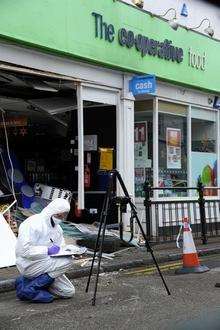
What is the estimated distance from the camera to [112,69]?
43.3 feet

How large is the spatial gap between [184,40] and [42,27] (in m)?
5.19

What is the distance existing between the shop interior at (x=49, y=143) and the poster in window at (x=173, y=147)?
1987 mm

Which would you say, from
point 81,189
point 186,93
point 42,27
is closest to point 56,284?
point 81,189

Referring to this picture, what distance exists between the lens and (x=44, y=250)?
7.59 meters

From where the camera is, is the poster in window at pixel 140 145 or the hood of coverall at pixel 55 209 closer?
the hood of coverall at pixel 55 209

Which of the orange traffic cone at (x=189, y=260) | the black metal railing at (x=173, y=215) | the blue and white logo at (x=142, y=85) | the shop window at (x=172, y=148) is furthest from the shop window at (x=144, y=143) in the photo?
the orange traffic cone at (x=189, y=260)

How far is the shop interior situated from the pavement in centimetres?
186

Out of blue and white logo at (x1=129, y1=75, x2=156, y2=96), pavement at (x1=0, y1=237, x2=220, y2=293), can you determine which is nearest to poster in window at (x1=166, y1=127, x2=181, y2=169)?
blue and white logo at (x1=129, y1=75, x2=156, y2=96)

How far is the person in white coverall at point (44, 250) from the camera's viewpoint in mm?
7581

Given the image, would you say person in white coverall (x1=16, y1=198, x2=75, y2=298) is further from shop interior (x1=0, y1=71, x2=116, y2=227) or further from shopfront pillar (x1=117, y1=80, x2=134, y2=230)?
shopfront pillar (x1=117, y1=80, x2=134, y2=230)

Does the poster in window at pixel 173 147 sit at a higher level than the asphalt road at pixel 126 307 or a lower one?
higher

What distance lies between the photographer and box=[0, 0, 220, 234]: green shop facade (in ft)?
37.2

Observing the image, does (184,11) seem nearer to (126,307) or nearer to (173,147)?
(173,147)

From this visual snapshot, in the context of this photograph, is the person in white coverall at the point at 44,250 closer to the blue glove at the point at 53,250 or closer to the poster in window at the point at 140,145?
the blue glove at the point at 53,250
